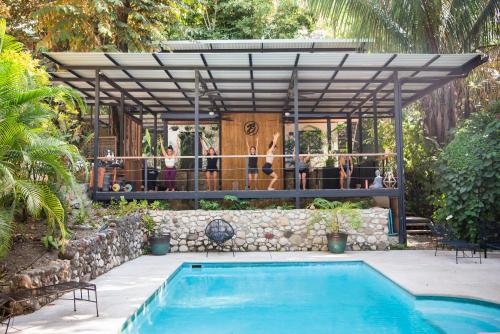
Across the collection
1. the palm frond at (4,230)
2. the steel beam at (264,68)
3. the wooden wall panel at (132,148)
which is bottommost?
the palm frond at (4,230)

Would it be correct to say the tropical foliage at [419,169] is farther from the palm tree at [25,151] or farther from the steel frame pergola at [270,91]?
the palm tree at [25,151]

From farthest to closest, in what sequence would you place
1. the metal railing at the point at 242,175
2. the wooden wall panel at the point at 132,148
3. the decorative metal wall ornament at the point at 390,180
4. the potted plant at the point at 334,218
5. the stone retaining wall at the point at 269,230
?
1. the wooden wall panel at the point at 132,148
2. the decorative metal wall ornament at the point at 390,180
3. the metal railing at the point at 242,175
4. the stone retaining wall at the point at 269,230
5. the potted plant at the point at 334,218

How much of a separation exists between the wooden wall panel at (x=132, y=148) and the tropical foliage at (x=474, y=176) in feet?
29.8

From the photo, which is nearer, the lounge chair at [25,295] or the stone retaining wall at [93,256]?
the lounge chair at [25,295]

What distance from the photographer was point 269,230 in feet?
35.3

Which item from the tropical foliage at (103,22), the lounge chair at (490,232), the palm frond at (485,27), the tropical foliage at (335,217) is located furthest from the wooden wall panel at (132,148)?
the palm frond at (485,27)

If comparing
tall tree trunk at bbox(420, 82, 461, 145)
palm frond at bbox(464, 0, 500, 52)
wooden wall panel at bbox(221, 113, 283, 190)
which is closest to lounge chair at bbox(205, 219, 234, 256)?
wooden wall panel at bbox(221, 113, 283, 190)

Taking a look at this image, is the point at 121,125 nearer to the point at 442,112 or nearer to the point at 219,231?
the point at 219,231

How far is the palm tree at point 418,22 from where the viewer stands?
11.6 m

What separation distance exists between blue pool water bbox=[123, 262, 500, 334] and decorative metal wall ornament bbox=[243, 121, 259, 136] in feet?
27.3

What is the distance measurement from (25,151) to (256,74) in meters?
7.28

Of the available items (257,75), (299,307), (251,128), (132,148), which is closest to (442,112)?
(257,75)

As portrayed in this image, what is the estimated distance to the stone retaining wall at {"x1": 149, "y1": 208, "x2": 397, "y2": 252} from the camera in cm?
1069

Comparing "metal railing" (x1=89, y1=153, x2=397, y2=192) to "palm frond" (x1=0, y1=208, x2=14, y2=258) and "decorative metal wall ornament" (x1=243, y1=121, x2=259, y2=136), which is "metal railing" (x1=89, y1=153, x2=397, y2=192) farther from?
"palm frond" (x1=0, y1=208, x2=14, y2=258)
